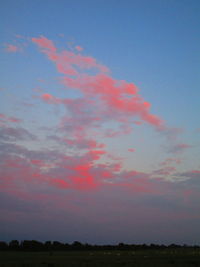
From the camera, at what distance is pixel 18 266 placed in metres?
49.5

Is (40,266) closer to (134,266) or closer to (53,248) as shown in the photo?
(134,266)

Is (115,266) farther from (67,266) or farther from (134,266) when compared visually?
(67,266)

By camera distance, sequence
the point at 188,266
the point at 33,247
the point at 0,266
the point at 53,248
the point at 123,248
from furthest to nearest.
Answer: the point at 123,248 → the point at 53,248 → the point at 33,247 → the point at 188,266 → the point at 0,266

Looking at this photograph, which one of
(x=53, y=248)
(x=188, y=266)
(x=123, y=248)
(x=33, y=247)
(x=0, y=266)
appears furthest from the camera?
(x=123, y=248)

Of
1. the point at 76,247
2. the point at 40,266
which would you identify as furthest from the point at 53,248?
the point at 40,266

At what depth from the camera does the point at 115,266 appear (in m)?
50.6

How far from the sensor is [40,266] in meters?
50.2

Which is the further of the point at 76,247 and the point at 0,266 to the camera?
the point at 76,247

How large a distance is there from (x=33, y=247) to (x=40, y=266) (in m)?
99.3

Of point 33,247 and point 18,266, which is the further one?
point 33,247

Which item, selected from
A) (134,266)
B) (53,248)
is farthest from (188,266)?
(53,248)

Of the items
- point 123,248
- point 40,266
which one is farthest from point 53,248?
point 40,266

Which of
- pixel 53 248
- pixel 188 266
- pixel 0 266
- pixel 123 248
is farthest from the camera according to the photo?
pixel 123 248

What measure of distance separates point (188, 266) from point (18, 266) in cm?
2580
